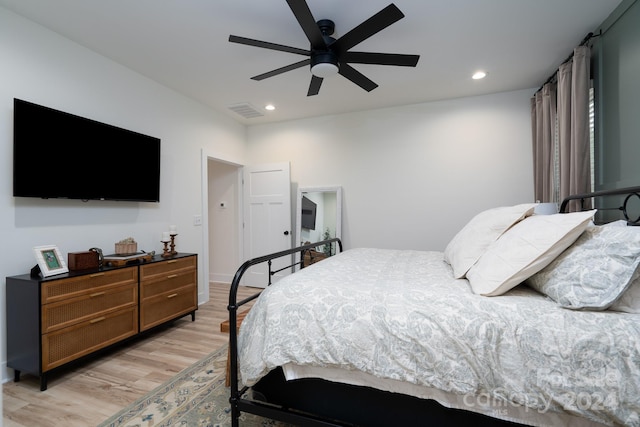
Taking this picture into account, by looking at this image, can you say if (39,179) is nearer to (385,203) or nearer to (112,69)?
(112,69)

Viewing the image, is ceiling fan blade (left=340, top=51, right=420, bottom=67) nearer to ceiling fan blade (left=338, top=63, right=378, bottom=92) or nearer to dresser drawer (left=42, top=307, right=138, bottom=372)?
ceiling fan blade (left=338, top=63, right=378, bottom=92)

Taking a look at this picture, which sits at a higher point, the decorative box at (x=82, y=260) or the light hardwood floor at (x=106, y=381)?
the decorative box at (x=82, y=260)

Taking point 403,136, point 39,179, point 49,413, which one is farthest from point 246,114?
point 49,413

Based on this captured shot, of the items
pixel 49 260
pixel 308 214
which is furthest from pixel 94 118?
pixel 308 214

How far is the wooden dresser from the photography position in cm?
192

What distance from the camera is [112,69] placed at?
2793 mm

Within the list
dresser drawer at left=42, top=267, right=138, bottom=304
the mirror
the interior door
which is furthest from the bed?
the interior door

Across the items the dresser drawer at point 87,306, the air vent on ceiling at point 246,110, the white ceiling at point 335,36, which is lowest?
the dresser drawer at point 87,306

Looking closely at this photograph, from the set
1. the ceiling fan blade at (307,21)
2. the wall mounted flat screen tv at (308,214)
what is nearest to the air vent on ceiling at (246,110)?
the wall mounted flat screen tv at (308,214)

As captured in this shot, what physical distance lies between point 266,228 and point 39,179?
9.10 feet

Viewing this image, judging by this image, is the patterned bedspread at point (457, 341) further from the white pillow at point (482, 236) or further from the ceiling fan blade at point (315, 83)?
the ceiling fan blade at point (315, 83)

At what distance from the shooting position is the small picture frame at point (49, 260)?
2.04m

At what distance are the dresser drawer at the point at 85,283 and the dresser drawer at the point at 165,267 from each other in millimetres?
83

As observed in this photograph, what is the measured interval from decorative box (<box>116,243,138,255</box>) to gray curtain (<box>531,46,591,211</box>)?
403cm
